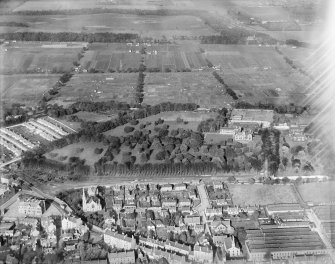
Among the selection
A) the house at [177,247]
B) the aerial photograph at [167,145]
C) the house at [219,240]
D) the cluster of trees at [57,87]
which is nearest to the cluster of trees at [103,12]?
the aerial photograph at [167,145]

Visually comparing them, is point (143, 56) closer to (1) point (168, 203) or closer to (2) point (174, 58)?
(2) point (174, 58)

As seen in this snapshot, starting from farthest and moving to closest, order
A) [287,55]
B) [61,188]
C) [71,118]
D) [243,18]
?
[243,18] < [287,55] < [71,118] < [61,188]

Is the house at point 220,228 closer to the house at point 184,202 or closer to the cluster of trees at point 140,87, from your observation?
the house at point 184,202

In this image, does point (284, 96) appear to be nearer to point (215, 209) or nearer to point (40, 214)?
point (215, 209)

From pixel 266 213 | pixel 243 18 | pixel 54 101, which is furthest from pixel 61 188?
pixel 243 18

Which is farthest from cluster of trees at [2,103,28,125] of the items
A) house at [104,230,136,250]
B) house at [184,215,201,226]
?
house at [184,215,201,226]

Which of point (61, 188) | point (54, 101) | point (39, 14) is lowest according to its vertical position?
point (39, 14)

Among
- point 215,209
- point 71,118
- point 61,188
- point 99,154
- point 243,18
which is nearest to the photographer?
point 215,209
